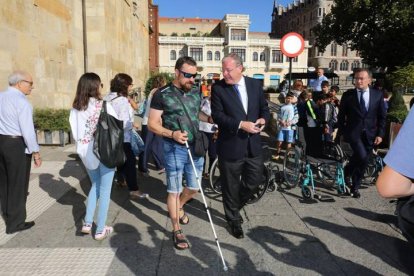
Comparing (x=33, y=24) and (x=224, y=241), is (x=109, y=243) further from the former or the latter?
(x=33, y=24)

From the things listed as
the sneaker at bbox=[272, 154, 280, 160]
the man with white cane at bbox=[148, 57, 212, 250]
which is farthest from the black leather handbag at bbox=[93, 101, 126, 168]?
the sneaker at bbox=[272, 154, 280, 160]

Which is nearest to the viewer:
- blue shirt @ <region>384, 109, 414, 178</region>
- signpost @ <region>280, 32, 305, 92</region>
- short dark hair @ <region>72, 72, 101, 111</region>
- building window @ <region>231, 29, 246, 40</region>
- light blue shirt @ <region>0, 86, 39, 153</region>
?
blue shirt @ <region>384, 109, 414, 178</region>

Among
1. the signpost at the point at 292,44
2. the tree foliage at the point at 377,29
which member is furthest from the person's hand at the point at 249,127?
the tree foliage at the point at 377,29

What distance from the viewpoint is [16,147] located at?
12.6 ft

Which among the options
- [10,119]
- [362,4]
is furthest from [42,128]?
[362,4]

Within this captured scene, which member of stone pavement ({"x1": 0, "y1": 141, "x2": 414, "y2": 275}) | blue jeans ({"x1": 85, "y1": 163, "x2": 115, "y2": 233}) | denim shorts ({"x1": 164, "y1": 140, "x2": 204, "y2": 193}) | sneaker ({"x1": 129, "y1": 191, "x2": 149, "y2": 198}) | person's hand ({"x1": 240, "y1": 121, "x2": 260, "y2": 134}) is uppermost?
person's hand ({"x1": 240, "y1": 121, "x2": 260, "y2": 134})

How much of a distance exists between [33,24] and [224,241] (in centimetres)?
894

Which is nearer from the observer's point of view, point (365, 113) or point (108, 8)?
point (365, 113)

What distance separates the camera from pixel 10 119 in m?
3.75

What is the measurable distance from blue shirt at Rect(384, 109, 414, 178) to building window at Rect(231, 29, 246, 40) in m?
79.5

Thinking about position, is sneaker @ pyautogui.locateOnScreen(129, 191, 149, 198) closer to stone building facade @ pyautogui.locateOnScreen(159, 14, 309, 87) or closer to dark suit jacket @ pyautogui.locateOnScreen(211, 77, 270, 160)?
dark suit jacket @ pyautogui.locateOnScreen(211, 77, 270, 160)

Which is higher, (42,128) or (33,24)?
(33,24)

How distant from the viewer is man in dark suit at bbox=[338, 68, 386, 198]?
16.5 feet

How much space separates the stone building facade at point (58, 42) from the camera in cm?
854
